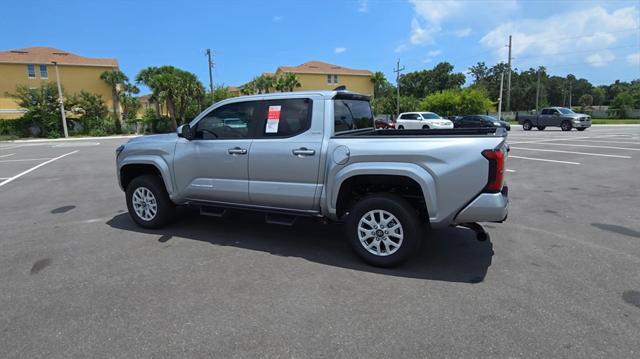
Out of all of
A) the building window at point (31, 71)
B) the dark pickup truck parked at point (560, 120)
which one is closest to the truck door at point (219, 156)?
the dark pickup truck parked at point (560, 120)

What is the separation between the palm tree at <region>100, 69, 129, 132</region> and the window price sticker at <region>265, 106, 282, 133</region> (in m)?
47.8

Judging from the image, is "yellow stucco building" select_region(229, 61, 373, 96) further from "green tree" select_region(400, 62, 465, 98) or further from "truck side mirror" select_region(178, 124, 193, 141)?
"truck side mirror" select_region(178, 124, 193, 141)

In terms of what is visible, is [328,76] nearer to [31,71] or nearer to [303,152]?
[31,71]

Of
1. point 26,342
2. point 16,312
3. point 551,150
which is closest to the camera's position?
point 26,342

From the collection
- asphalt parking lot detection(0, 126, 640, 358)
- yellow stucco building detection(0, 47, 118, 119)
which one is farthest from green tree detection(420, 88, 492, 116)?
asphalt parking lot detection(0, 126, 640, 358)

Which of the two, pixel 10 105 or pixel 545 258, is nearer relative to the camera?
pixel 545 258

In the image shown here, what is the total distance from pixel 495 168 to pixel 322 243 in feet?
7.44

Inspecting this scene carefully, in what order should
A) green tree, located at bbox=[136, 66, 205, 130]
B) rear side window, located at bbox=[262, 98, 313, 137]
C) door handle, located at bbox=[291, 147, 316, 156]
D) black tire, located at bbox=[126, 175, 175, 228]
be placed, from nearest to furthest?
door handle, located at bbox=[291, 147, 316, 156], rear side window, located at bbox=[262, 98, 313, 137], black tire, located at bbox=[126, 175, 175, 228], green tree, located at bbox=[136, 66, 205, 130]

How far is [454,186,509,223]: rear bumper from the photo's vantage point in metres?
3.65

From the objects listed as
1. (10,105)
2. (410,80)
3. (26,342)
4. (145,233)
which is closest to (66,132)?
(10,105)

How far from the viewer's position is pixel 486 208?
367cm

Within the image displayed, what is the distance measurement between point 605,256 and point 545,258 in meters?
0.69

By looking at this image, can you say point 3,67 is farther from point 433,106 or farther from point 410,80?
point 410,80

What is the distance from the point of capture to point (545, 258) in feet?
14.3
